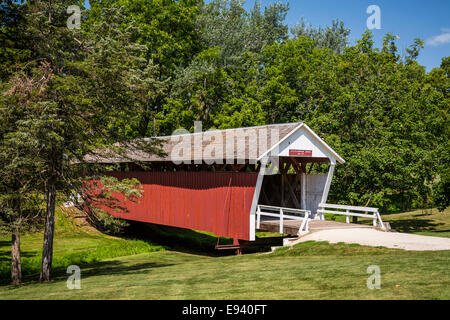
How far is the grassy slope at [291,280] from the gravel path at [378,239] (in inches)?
24.3

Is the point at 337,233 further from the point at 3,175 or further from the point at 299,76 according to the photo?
the point at 299,76

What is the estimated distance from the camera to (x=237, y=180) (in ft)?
62.8

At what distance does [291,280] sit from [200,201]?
1138cm

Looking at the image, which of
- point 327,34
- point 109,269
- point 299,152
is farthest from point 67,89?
point 327,34

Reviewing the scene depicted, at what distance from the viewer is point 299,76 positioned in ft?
134

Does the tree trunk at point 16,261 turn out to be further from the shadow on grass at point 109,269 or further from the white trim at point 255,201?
the white trim at point 255,201

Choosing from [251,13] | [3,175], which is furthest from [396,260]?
[251,13]

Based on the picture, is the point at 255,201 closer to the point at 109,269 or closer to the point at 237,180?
the point at 237,180

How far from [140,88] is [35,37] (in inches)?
153

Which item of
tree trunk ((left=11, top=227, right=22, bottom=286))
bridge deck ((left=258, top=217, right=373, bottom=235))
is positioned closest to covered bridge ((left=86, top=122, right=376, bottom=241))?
bridge deck ((left=258, top=217, right=373, bottom=235))

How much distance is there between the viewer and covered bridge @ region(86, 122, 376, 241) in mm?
18469

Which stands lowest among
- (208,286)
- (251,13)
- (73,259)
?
(73,259)

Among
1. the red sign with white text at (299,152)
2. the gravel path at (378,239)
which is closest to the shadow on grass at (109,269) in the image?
the gravel path at (378,239)

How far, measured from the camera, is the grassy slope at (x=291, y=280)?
8.88m
